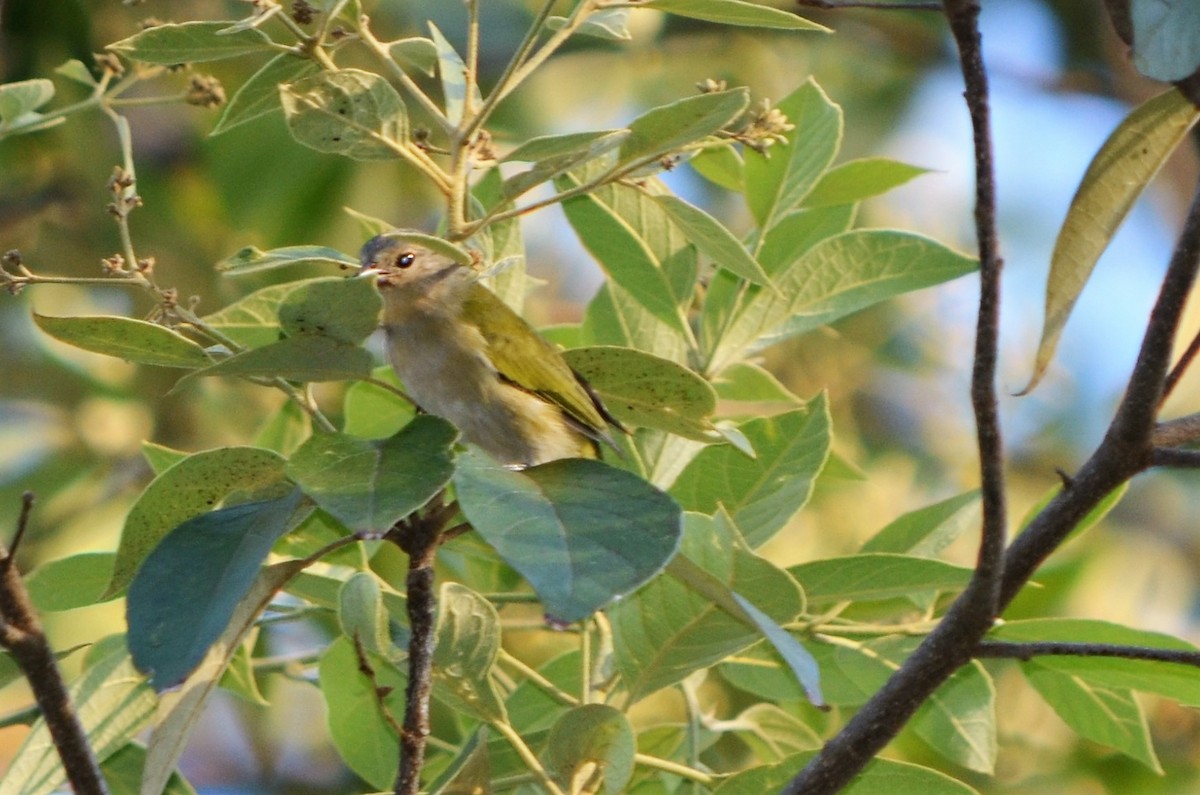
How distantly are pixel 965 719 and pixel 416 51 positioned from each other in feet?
3.54

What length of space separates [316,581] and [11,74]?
299cm

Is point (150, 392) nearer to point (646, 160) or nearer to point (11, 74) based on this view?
point (11, 74)

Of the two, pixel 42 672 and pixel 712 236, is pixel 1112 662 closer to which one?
pixel 712 236

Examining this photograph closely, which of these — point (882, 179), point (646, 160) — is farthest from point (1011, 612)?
point (646, 160)

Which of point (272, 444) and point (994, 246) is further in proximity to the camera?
point (272, 444)

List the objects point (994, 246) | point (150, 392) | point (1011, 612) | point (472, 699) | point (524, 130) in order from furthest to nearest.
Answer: point (524, 130), point (150, 392), point (1011, 612), point (472, 699), point (994, 246)

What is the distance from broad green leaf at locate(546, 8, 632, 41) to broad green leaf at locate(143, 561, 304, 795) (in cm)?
63

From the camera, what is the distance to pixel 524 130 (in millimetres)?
4410

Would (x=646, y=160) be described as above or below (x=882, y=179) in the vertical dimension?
above

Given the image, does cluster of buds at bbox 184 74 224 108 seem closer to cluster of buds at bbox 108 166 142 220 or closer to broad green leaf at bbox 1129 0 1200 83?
cluster of buds at bbox 108 166 142 220

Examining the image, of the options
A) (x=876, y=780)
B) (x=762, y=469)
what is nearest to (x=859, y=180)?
(x=762, y=469)

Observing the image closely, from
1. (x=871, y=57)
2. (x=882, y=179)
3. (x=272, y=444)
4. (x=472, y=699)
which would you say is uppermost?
(x=882, y=179)

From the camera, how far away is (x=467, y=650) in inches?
55.4

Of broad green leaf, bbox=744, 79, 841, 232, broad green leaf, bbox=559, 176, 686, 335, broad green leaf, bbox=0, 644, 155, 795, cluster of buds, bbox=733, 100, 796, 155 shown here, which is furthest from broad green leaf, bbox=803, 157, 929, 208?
broad green leaf, bbox=0, 644, 155, 795
